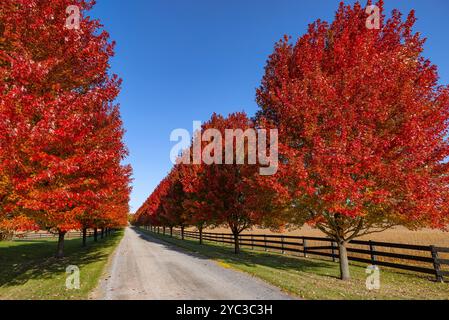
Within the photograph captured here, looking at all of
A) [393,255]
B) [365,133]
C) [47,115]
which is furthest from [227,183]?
[47,115]

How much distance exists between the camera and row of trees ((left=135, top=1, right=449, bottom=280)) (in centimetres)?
1061

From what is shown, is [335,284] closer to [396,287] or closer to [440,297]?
[396,287]

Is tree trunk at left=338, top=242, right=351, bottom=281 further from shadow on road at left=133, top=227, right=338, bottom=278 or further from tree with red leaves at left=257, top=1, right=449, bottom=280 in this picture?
shadow on road at left=133, top=227, right=338, bottom=278

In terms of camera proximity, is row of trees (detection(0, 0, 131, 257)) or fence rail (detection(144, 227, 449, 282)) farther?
fence rail (detection(144, 227, 449, 282))

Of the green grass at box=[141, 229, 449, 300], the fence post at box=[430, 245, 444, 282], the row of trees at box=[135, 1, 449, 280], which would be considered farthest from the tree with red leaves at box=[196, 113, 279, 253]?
the fence post at box=[430, 245, 444, 282]

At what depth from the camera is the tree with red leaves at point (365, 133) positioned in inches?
417

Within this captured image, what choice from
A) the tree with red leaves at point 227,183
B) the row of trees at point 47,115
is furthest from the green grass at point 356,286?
the tree with red leaves at point 227,183

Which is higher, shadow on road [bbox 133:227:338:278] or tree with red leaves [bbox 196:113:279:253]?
tree with red leaves [bbox 196:113:279:253]

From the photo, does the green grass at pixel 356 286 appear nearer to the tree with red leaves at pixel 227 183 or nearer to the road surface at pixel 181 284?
the road surface at pixel 181 284

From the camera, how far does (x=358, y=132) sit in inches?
449

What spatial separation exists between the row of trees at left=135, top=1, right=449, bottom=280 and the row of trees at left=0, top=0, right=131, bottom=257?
6755 mm

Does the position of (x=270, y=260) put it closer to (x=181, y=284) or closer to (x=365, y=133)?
(x=181, y=284)

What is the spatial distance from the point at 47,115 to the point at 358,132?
10.6 metres

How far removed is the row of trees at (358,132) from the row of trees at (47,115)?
6755 millimetres
